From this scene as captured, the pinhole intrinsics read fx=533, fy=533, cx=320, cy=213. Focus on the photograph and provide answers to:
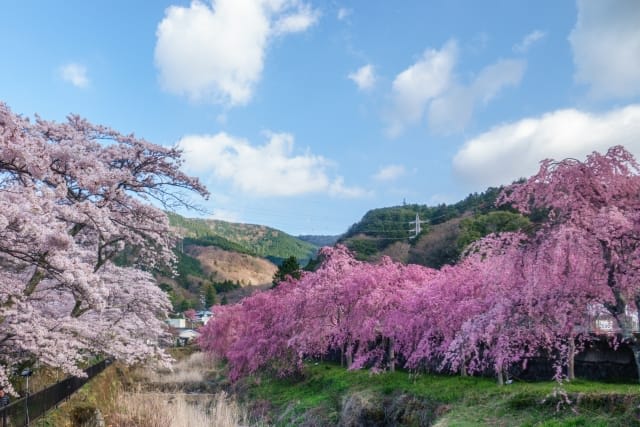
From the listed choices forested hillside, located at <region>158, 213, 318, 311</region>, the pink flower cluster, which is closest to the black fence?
the pink flower cluster

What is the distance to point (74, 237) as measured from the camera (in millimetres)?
12594

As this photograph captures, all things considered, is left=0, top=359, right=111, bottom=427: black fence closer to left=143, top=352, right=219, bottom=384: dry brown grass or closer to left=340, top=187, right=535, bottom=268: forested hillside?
left=340, top=187, right=535, bottom=268: forested hillside

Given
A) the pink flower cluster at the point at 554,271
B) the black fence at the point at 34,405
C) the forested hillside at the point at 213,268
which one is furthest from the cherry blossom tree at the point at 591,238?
the forested hillside at the point at 213,268

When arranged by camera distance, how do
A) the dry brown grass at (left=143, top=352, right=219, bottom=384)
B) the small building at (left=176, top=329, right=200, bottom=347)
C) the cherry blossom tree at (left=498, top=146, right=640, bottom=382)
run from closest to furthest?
1. the cherry blossom tree at (left=498, top=146, right=640, bottom=382)
2. the dry brown grass at (left=143, top=352, right=219, bottom=384)
3. the small building at (left=176, top=329, right=200, bottom=347)

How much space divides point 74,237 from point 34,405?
406cm

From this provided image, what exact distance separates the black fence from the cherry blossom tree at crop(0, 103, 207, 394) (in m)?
0.57

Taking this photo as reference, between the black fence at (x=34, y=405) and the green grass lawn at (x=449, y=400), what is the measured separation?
6.84 metres

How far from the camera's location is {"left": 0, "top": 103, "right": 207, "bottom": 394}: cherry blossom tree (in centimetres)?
805

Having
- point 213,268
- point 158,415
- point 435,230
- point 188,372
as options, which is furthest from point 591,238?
point 213,268

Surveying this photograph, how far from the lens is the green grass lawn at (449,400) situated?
31.2 feet

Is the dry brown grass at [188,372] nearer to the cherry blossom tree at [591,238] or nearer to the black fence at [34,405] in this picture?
the black fence at [34,405]

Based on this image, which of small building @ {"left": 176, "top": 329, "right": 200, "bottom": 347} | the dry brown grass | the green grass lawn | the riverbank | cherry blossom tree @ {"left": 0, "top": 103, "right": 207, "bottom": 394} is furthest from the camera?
small building @ {"left": 176, "top": 329, "right": 200, "bottom": 347}

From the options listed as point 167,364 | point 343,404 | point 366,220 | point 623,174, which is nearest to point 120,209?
point 167,364

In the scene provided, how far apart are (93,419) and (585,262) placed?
946 centimetres
